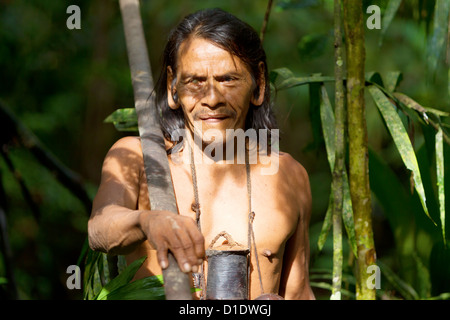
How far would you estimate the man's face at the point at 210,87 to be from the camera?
1438mm

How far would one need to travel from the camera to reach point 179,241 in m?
0.89

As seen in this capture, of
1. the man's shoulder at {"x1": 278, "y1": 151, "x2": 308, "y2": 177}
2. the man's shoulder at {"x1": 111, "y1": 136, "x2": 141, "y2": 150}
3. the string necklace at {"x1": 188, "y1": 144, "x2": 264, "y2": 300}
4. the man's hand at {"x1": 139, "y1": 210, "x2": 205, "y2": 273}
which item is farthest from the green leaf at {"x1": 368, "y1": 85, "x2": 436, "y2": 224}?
the man's hand at {"x1": 139, "y1": 210, "x2": 205, "y2": 273}

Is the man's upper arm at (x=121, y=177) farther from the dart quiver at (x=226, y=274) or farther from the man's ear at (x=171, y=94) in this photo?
the dart quiver at (x=226, y=274)

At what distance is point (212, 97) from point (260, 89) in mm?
249

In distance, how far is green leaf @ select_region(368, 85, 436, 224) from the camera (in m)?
1.54

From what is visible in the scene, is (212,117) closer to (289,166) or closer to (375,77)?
(289,166)

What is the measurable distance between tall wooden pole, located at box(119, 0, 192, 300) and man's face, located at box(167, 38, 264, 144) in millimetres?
127

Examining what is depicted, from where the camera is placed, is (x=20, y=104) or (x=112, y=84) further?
(x=112, y=84)

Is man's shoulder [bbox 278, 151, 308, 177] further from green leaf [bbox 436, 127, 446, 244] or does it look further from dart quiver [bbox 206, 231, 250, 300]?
dart quiver [bbox 206, 231, 250, 300]

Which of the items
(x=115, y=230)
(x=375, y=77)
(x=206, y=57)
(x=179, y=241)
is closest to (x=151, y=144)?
(x=115, y=230)

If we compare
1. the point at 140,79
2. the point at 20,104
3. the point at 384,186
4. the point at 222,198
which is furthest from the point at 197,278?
the point at 20,104
